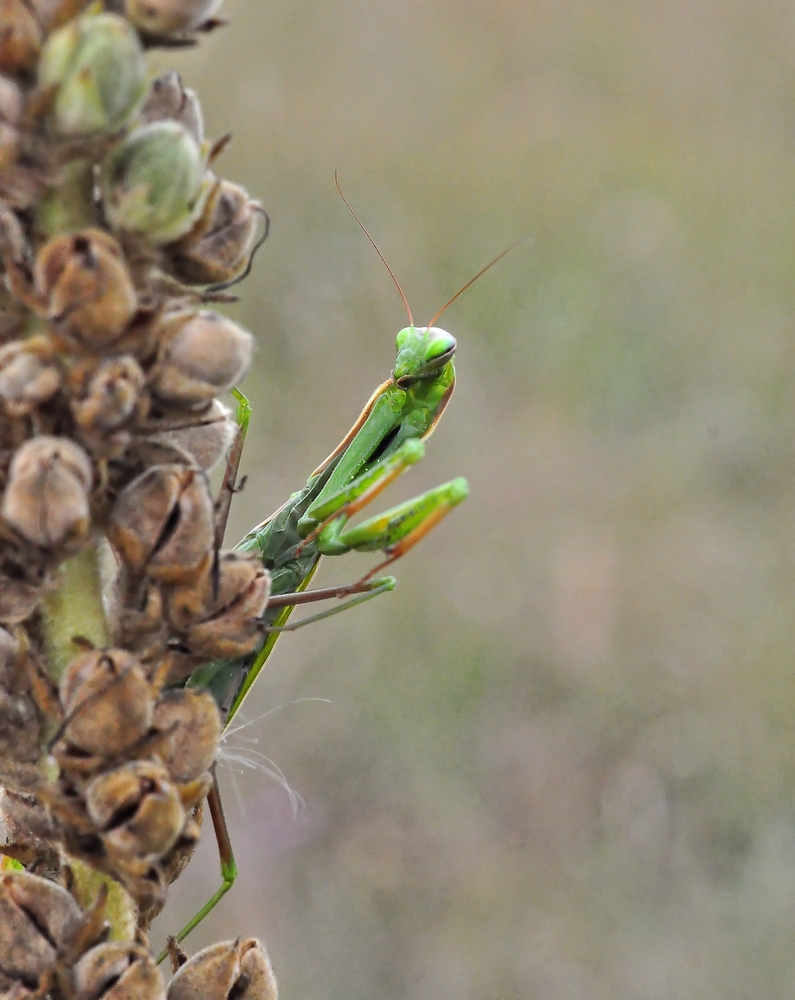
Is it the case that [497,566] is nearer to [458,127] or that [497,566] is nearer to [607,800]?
[607,800]

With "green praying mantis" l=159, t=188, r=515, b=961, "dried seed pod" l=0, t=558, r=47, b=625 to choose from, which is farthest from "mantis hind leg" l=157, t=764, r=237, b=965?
"dried seed pod" l=0, t=558, r=47, b=625

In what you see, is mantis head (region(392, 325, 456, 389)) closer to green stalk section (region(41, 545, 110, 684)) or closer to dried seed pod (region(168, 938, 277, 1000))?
green stalk section (region(41, 545, 110, 684))

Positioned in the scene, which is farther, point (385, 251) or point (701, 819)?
point (385, 251)

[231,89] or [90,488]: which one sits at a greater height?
[90,488]

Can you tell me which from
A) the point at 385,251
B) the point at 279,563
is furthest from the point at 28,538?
the point at 385,251

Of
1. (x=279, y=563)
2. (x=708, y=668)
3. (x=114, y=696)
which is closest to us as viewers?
(x=114, y=696)

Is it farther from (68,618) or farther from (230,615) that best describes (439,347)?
(68,618)

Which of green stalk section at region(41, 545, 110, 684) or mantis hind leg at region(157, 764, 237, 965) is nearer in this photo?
green stalk section at region(41, 545, 110, 684)

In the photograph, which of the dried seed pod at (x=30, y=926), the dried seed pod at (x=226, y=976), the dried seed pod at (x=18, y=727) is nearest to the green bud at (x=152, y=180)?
the dried seed pod at (x=18, y=727)
